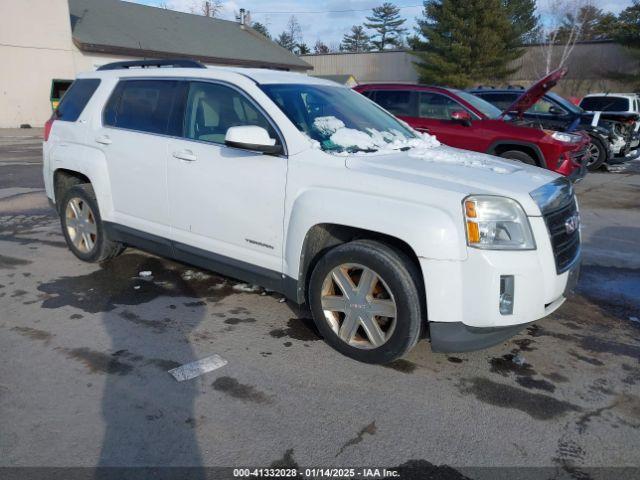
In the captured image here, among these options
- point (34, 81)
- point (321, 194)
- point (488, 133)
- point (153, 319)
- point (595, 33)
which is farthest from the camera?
point (595, 33)

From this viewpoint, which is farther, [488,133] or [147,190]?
[488,133]

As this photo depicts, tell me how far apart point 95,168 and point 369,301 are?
3.13 meters

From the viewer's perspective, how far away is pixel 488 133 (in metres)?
9.52

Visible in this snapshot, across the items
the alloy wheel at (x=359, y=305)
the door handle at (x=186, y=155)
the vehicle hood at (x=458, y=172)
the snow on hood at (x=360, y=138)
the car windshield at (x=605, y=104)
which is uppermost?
the car windshield at (x=605, y=104)

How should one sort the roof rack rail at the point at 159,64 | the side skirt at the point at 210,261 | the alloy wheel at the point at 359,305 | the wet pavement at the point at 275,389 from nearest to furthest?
the wet pavement at the point at 275,389 < the alloy wheel at the point at 359,305 < the side skirt at the point at 210,261 < the roof rack rail at the point at 159,64

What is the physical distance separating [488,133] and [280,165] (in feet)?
21.9

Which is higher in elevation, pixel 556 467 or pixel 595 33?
pixel 595 33

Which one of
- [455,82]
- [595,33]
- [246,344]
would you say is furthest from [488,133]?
[595,33]

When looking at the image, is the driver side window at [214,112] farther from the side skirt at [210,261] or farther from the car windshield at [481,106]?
the car windshield at [481,106]

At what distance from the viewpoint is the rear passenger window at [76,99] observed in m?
5.51

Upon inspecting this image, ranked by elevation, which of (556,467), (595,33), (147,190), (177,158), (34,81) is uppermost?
(595,33)

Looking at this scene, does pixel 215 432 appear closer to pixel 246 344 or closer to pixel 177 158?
pixel 246 344

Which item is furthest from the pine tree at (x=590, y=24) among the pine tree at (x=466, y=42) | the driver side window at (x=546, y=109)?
the driver side window at (x=546, y=109)

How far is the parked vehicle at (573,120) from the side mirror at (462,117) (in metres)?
1.16
